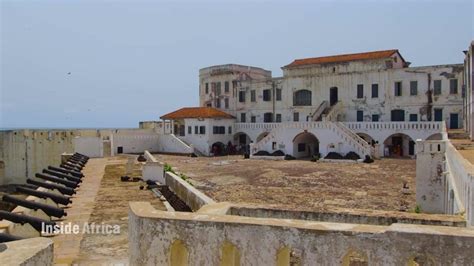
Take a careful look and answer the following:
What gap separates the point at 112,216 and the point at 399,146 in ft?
97.1

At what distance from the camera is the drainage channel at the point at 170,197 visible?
1512 centimetres

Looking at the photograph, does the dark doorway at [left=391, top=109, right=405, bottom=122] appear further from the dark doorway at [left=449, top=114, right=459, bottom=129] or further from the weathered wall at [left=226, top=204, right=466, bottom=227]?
the weathered wall at [left=226, top=204, right=466, bottom=227]

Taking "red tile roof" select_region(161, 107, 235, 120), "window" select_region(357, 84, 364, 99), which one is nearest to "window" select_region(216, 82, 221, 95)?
"red tile roof" select_region(161, 107, 235, 120)

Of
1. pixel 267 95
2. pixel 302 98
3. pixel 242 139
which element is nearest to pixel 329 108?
pixel 302 98

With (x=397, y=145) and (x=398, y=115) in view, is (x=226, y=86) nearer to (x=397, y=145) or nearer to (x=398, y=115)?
(x=398, y=115)

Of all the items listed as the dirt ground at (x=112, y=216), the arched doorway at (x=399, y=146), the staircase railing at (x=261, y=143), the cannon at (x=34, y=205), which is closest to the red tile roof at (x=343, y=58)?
the arched doorway at (x=399, y=146)

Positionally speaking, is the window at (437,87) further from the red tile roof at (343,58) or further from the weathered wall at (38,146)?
the weathered wall at (38,146)

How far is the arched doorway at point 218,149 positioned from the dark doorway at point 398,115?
55.9 ft

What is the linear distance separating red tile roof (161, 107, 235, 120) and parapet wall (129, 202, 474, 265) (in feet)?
122

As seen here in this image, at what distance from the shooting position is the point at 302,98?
4350 centimetres

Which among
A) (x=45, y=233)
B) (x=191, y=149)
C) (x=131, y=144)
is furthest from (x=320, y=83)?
(x=45, y=233)

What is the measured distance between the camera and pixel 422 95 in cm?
3678

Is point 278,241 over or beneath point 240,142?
beneath

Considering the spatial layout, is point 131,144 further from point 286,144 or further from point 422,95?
point 422,95
